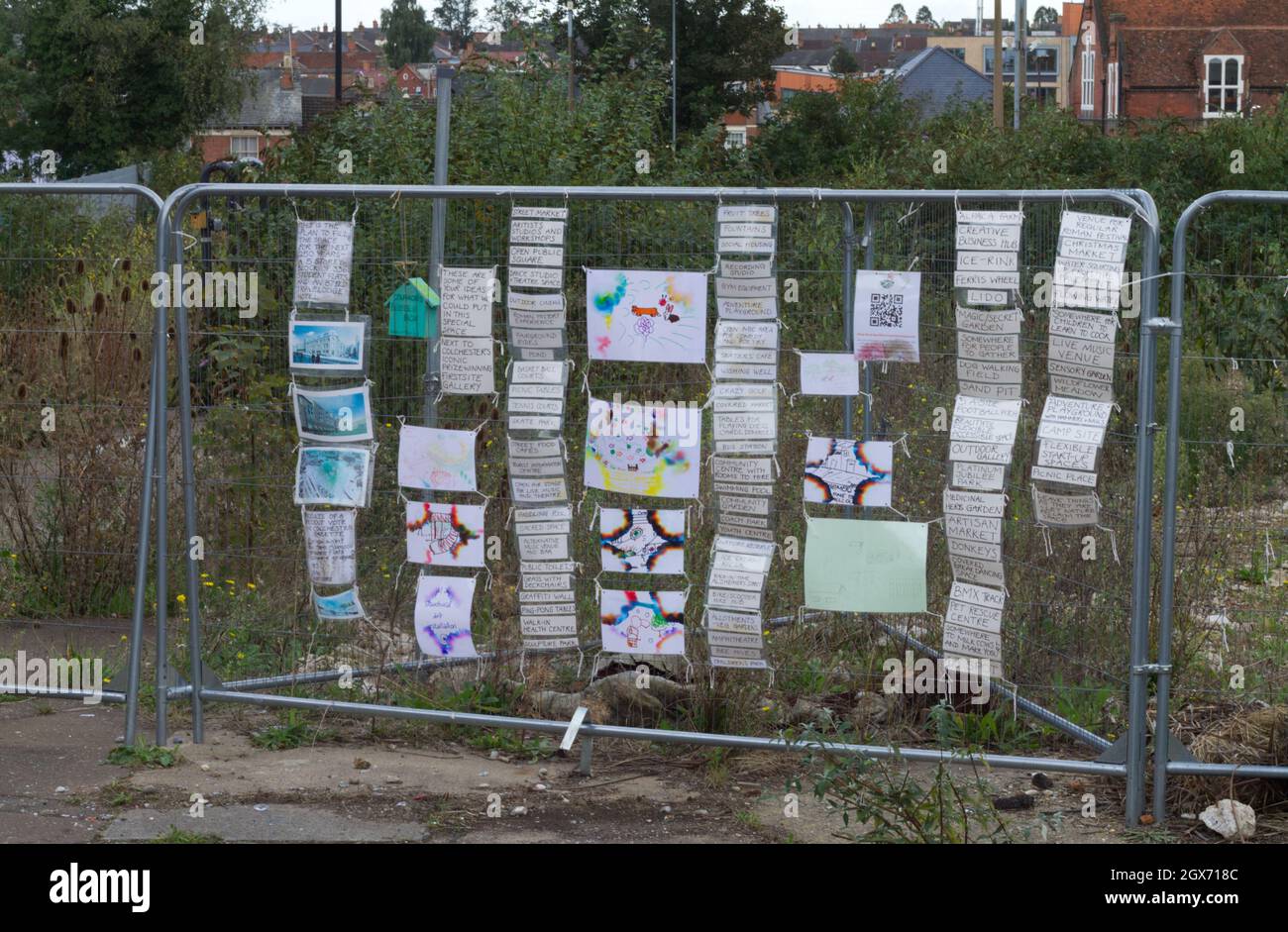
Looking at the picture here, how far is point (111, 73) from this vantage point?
146ft

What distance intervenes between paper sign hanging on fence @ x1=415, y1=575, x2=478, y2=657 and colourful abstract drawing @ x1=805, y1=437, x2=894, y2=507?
1.34 meters

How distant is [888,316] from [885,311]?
0.02 meters

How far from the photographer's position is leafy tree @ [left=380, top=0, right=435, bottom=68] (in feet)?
412

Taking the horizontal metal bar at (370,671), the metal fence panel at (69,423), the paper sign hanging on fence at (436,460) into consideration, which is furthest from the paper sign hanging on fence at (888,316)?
the metal fence panel at (69,423)

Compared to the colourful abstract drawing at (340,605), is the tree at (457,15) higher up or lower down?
higher up

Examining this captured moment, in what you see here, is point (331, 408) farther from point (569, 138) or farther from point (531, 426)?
point (569, 138)

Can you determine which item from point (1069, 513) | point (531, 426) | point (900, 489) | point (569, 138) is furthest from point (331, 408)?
point (569, 138)

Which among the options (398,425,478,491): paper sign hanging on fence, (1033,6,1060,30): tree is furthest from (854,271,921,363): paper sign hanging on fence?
(1033,6,1060,30): tree

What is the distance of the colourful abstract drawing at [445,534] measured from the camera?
17.9 ft

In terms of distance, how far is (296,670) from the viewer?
5.95 meters

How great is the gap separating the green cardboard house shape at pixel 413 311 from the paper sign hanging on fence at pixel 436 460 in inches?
14.4

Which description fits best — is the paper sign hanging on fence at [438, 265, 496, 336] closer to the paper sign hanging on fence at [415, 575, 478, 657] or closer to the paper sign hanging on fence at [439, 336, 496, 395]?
the paper sign hanging on fence at [439, 336, 496, 395]

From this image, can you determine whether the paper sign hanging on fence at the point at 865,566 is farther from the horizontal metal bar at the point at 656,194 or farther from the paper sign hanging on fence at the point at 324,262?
the paper sign hanging on fence at the point at 324,262

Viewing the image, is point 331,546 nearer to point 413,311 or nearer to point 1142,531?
point 413,311
